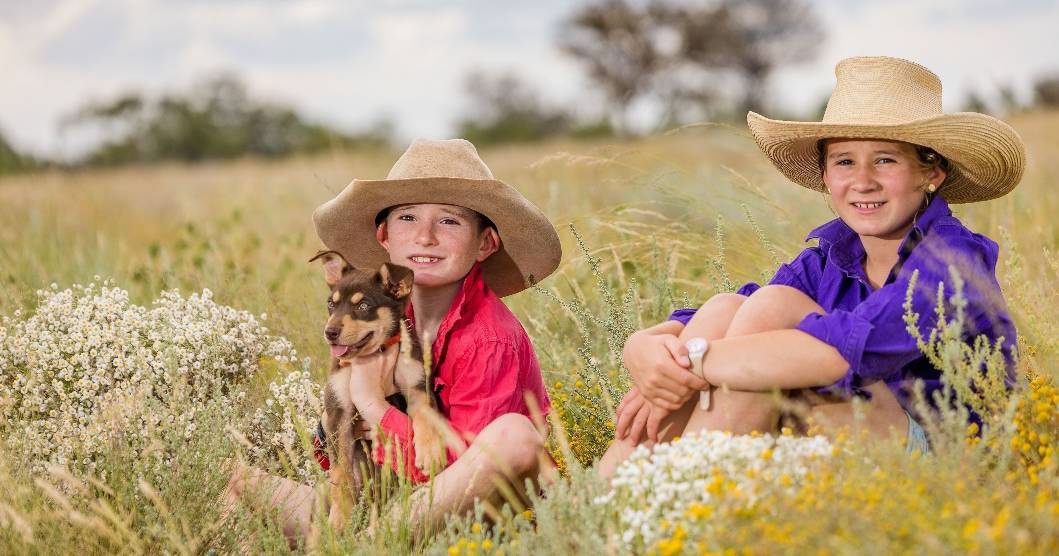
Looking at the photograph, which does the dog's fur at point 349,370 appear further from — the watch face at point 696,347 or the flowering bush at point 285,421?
the watch face at point 696,347

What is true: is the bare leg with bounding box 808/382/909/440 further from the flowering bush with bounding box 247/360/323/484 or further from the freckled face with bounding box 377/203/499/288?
the flowering bush with bounding box 247/360/323/484

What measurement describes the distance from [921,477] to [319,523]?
5.99 feet

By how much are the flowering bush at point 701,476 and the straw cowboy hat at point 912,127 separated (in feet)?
3.86

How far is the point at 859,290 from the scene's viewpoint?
12.1 feet

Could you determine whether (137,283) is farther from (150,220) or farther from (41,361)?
(150,220)

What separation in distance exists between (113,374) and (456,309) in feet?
4.80

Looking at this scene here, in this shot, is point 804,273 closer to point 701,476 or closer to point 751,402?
point 751,402

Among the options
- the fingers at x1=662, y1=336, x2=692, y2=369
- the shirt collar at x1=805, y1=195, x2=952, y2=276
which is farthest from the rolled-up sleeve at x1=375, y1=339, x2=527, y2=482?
the shirt collar at x1=805, y1=195, x2=952, y2=276

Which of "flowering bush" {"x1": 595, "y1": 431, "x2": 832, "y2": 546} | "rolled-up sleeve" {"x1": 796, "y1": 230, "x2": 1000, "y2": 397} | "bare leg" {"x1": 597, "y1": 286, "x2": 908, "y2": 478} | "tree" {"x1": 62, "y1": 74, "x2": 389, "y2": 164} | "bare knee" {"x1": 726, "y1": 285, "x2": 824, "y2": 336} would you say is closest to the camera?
"flowering bush" {"x1": 595, "y1": 431, "x2": 832, "y2": 546}

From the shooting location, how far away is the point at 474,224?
407 centimetres

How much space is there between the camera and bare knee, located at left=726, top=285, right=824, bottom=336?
3.38 meters

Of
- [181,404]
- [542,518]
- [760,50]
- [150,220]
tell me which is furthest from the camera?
[760,50]

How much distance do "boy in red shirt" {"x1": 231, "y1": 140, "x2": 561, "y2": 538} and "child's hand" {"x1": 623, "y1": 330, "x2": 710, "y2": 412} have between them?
0.43 m

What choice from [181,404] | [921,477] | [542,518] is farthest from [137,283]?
[921,477]
